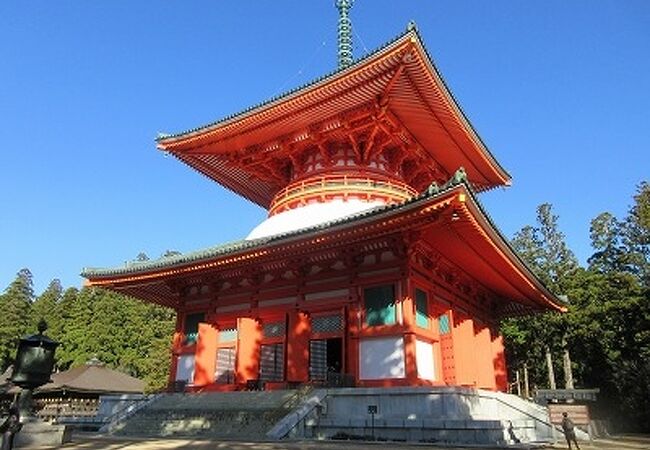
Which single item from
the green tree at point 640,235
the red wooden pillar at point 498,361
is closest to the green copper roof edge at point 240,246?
the red wooden pillar at point 498,361

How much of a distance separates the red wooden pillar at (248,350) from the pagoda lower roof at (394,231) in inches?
78.7

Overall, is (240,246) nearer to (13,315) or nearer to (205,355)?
(205,355)

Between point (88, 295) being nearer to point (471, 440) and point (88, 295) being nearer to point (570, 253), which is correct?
point (570, 253)

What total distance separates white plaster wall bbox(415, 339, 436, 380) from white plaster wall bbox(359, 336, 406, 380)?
0.54 m

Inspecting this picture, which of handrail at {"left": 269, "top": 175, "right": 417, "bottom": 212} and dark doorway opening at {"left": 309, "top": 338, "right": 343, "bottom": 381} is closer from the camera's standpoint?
dark doorway opening at {"left": 309, "top": 338, "right": 343, "bottom": 381}

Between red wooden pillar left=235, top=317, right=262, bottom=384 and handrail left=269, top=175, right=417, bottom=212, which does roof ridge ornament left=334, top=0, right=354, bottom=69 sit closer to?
handrail left=269, top=175, right=417, bottom=212

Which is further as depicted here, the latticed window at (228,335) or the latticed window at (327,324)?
the latticed window at (228,335)

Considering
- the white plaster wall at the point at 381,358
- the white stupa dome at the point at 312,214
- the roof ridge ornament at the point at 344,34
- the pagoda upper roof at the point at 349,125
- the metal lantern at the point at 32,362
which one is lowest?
the metal lantern at the point at 32,362

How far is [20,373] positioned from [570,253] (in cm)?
5109

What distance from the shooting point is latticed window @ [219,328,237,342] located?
18703 millimetres

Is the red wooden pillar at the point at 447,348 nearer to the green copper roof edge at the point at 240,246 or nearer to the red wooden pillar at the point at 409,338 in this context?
the red wooden pillar at the point at 409,338

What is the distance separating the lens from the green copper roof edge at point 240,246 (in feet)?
42.1

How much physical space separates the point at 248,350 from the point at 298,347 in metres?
2.08

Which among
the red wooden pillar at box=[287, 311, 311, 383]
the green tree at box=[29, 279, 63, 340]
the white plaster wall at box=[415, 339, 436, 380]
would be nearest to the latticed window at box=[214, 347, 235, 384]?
the red wooden pillar at box=[287, 311, 311, 383]
